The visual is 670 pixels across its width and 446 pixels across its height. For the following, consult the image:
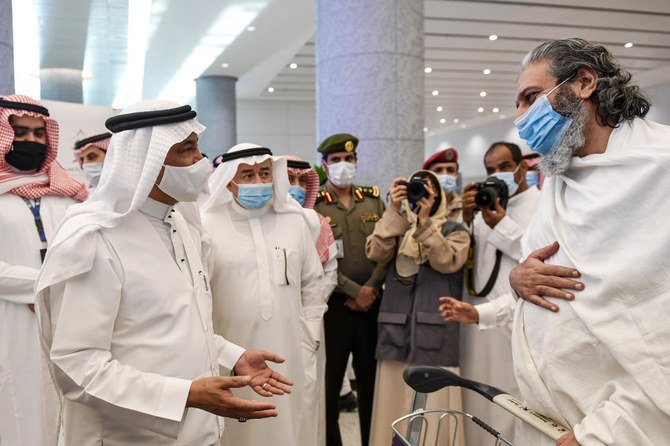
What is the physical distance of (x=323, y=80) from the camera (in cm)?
474

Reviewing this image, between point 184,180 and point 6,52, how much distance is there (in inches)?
129

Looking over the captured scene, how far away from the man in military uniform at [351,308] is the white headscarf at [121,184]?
189cm

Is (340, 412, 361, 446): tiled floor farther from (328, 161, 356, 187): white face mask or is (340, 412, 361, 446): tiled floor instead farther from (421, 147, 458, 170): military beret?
(421, 147, 458, 170): military beret

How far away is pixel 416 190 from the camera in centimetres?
318

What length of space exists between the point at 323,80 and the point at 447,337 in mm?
2419

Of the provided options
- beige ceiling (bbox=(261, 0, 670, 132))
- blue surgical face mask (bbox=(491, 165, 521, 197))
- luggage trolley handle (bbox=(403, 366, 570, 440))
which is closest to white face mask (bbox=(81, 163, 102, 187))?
blue surgical face mask (bbox=(491, 165, 521, 197))

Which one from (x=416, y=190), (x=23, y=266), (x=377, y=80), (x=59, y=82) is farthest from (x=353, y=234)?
(x=59, y=82)

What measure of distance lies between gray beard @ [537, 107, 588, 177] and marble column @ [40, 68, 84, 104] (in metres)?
12.9

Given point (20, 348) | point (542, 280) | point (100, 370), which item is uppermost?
point (542, 280)

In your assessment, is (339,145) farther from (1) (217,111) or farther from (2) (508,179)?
(1) (217,111)

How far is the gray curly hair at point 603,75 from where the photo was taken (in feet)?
5.27

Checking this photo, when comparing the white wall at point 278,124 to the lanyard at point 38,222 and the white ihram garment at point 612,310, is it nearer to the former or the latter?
the lanyard at point 38,222

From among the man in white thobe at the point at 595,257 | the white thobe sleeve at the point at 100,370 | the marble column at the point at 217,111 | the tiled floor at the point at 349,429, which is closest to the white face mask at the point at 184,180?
the white thobe sleeve at the point at 100,370

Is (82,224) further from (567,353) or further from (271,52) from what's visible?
(271,52)
